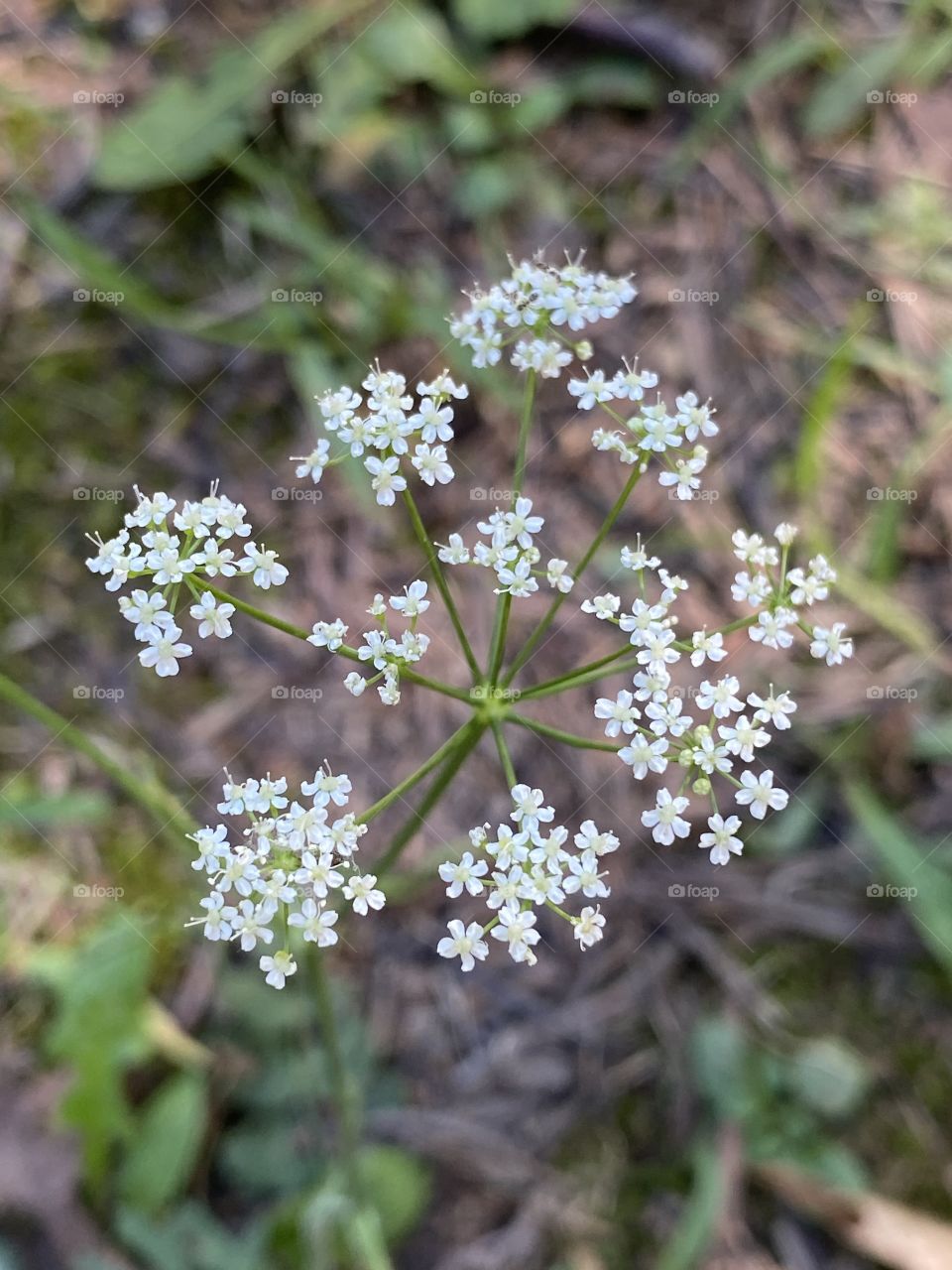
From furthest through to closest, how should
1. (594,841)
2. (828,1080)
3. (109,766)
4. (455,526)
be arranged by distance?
(455,526) → (828,1080) → (109,766) → (594,841)

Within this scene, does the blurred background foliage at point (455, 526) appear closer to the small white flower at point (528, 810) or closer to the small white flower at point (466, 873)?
the small white flower at point (466, 873)

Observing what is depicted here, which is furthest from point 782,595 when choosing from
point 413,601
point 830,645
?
point 413,601

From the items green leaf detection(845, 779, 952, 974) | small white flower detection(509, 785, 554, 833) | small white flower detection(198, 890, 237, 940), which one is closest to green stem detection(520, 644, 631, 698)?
small white flower detection(509, 785, 554, 833)

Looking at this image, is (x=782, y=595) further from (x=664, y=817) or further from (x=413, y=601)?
(x=413, y=601)

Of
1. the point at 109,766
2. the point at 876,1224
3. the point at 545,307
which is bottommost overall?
the point at 876,1224

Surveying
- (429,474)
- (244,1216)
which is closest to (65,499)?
(429,474)
